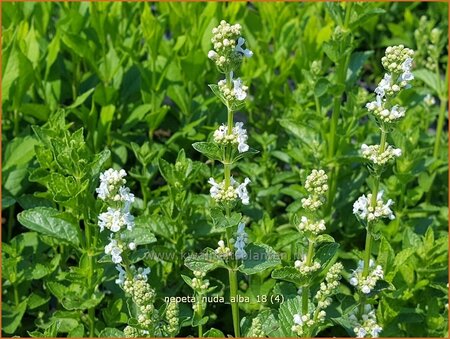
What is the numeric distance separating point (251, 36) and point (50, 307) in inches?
91.0

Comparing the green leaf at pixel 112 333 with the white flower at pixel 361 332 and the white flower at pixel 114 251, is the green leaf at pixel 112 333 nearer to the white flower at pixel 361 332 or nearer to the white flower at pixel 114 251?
the white flower at pixel 114 251

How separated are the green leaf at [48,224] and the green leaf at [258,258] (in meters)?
0.85

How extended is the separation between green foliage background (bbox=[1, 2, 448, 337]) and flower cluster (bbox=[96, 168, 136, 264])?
366 mm

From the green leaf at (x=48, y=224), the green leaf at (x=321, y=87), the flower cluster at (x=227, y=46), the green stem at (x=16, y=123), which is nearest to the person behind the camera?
the flower cluster at (x=227, y=46)

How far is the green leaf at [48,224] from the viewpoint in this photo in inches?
139

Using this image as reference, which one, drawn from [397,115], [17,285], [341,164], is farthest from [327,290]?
[17,285]

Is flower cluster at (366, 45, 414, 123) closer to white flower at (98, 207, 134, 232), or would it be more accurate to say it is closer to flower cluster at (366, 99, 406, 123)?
flower cluster at (366, 99, 406, 123)

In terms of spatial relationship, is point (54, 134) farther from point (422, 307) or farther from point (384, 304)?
point (422, 307)

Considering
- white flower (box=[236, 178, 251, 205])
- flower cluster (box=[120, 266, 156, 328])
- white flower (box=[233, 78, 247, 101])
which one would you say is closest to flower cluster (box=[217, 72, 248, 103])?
white flower (box=[233, 78, 247, 101])

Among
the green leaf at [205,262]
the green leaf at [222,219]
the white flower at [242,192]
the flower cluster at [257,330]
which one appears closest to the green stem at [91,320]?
the green leaf at [205,262]

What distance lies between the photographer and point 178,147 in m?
4.52

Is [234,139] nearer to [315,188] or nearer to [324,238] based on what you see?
[315,188]

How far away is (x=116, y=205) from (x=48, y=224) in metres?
0.72

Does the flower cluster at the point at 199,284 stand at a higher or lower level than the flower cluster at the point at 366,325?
higher
